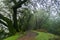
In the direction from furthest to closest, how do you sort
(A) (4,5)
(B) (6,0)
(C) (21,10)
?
(C) (21,10) → (A) (4,5) → (B) (6,0)

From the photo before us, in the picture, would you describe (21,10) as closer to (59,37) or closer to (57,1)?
(57,1)

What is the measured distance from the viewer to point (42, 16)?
23.4m

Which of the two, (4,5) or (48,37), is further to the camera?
(4,5)

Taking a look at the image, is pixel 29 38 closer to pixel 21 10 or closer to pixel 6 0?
pixel 6 0

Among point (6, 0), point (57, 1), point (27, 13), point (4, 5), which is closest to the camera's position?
point (57, 1)

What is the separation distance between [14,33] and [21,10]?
6.32m

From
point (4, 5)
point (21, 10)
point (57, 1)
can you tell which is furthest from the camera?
point (21, 10)

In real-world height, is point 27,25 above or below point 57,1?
below

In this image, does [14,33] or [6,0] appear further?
[6,0]

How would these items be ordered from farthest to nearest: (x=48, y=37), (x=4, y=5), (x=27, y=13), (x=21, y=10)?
(x=27, y=13) < (x=21, y=10) < (x=4, y=5) < (x=48, y=37)

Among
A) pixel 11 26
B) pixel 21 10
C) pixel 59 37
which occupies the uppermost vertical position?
pixel 21 10

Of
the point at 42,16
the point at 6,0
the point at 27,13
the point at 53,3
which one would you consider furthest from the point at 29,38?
the point at 42,16

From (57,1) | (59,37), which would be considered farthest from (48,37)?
(57,1)

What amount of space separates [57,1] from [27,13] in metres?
8.41
